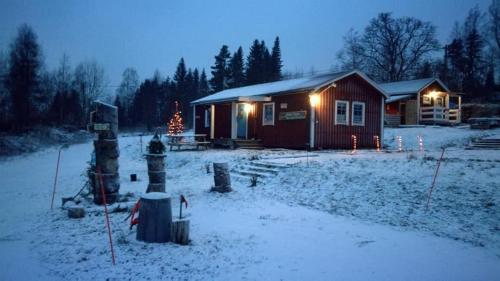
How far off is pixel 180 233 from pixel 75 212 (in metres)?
3.25

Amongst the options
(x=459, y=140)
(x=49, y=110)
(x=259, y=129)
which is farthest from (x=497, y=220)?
(x=49, y=110)

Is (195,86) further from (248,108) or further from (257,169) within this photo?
(257,169)

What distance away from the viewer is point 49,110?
5162 centimetres

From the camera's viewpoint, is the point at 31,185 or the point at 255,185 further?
the point at 31,185

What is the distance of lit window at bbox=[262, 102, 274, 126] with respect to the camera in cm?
2219

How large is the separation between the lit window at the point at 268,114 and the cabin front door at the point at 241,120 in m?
1.45

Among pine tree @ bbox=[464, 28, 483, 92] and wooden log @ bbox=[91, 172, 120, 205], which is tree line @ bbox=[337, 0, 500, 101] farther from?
wooden log @ bbox=[91, 172, 120, 205]

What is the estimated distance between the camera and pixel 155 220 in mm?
6758

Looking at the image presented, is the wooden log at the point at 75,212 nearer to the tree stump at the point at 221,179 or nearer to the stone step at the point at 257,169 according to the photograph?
the tree stump at the point at 221,179

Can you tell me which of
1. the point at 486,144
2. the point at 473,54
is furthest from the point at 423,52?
the point at 486,144

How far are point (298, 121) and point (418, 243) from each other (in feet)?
45.1

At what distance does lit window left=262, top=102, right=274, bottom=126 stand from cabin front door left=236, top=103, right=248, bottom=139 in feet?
4.75

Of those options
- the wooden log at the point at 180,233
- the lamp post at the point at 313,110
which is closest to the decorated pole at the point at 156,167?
the wooden log at the point at 180,233

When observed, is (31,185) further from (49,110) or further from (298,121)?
(49,110)
